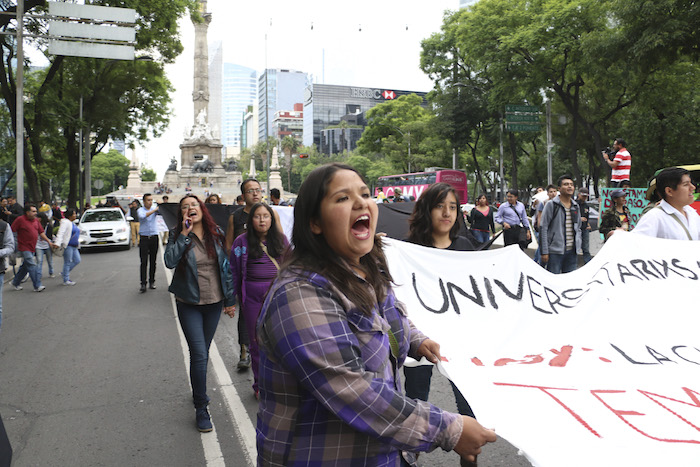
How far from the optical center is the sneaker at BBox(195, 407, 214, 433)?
4414 mm

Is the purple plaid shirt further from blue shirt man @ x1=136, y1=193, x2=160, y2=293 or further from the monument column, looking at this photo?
the monument column

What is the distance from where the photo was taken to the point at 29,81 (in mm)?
31625

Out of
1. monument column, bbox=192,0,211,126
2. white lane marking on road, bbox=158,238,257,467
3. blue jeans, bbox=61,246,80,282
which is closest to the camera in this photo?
white lane marking on road, bbox=158,238,257,467

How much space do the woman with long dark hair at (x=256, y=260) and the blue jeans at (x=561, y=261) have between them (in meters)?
4.39

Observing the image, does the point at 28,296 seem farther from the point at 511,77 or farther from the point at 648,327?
the point at 511,77

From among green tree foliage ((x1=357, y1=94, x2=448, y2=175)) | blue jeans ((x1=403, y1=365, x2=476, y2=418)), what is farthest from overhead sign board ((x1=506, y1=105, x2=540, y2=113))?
blue jeans ((x1=403, y1=365, x2=476, y2=418))

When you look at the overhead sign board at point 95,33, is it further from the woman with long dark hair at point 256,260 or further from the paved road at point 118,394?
the woman with long dark hair at point 256,260

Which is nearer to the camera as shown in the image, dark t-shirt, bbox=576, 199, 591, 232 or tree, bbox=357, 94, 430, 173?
dark t-shirt, bbox=576, 199, 591, 232

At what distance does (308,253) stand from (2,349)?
6.80 metres

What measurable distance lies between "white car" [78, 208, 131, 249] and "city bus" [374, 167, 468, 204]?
17.2m

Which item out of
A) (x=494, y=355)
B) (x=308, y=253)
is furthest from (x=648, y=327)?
(x=308, y=253)

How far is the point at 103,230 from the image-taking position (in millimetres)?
19891

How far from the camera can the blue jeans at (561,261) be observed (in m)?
7.91

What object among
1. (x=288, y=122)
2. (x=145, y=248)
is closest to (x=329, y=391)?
(x=145, y=248)
